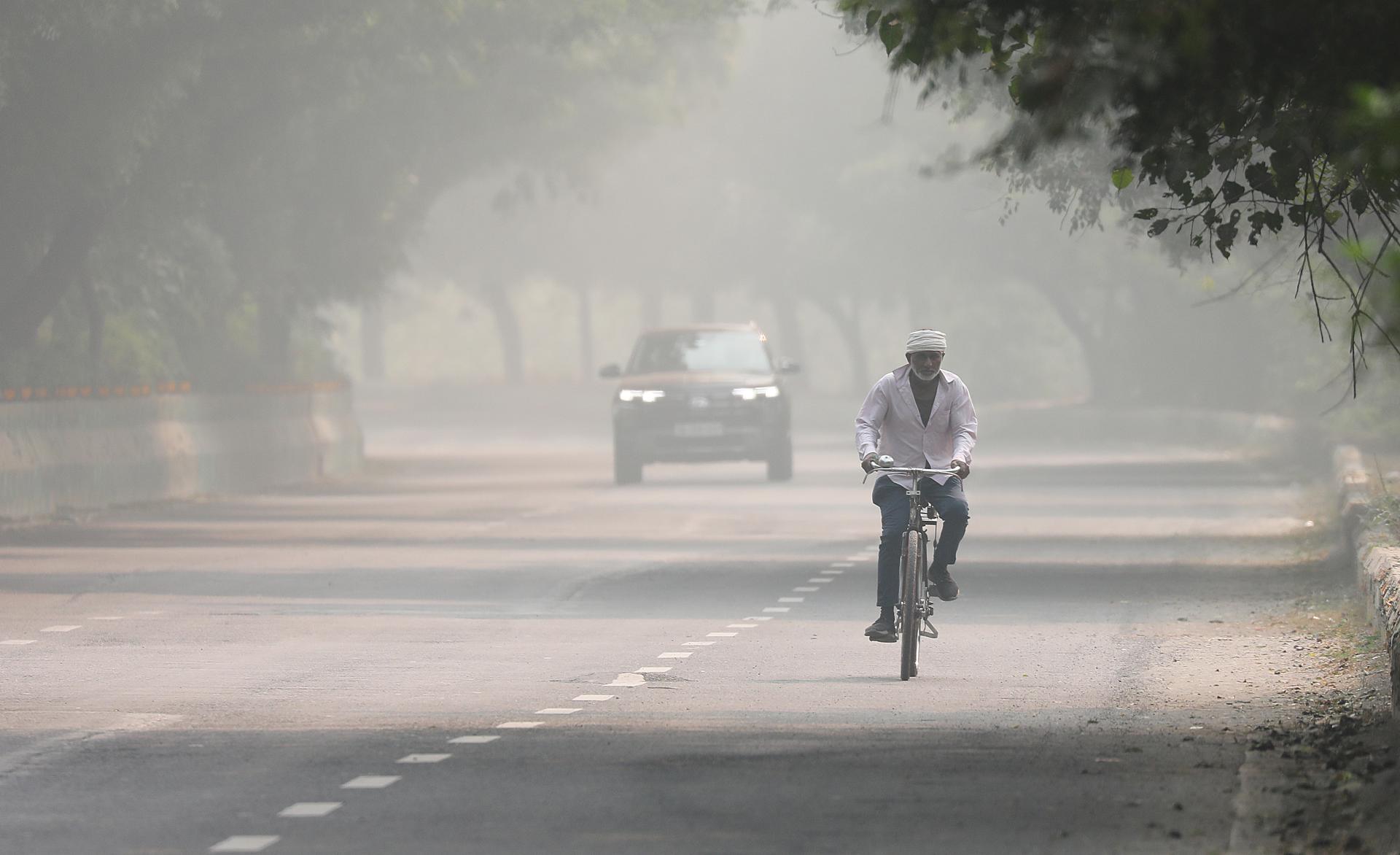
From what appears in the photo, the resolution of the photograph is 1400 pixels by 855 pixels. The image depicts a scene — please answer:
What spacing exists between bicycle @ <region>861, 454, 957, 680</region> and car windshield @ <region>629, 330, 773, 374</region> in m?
22.5

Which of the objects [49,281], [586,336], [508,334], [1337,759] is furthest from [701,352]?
[586,336]

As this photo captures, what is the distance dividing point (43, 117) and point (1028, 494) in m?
12.3

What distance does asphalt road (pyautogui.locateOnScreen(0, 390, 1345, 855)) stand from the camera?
27.3 feet

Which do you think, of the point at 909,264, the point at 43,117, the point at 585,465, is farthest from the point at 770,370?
the point at 909,264

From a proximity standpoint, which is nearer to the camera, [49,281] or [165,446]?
[49,281]

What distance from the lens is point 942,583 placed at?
533 inches

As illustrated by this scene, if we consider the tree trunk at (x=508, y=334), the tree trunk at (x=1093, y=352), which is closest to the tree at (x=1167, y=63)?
the tree trunk at (x=1093, y=352)

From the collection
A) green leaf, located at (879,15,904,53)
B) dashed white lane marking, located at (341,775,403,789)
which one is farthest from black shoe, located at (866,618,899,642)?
green leaf, located at (879,15,904,53)

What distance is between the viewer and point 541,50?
37562 mm

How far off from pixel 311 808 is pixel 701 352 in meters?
28.1

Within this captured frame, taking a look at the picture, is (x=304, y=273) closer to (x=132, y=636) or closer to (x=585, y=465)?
(x=585, y=465)

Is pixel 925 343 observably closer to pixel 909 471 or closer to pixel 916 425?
pixel 916 425

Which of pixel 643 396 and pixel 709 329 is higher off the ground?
pixel 709 329

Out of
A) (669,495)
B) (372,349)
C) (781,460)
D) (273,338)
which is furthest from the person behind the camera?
(372,349)
